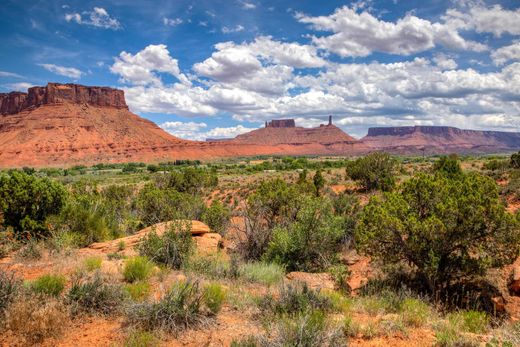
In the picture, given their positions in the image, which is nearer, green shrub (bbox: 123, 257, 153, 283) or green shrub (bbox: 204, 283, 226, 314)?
green shrub (bbox: 204, 283, 226, 314)

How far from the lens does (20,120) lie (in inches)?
4958

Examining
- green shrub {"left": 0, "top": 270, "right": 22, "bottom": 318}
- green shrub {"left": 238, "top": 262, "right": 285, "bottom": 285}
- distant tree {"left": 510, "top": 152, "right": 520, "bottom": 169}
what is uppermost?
distant tree {"left": 510, "top": 152, "right": 520, "bottom": 169}

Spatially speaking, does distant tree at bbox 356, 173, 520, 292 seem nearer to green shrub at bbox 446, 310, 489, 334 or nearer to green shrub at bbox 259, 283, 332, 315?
green shrub at bbox 446, 310, 489, 334

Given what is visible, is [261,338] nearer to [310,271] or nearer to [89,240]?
[310,271]

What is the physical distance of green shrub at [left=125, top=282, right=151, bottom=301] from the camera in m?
5.72

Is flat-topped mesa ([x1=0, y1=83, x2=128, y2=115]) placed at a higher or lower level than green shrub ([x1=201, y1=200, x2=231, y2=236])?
higher

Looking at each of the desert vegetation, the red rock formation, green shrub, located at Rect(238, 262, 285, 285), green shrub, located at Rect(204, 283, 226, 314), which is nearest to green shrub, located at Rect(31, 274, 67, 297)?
the desert vegetation

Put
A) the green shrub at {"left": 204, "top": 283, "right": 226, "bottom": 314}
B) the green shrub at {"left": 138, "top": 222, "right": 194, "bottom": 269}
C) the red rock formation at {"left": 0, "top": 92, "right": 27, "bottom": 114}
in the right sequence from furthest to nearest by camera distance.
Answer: the red rock formation at {"left": 0, "top": 92, "right": 27, "bottom": 114}, the green shrub at {"left": 138, "top": 222, "right": 194, "bottom": 269}, the green shrub at {"left": 204, "top": 283, "right": 226, "bottom": 314}

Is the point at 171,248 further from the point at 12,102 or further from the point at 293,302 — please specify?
the point at 12,102

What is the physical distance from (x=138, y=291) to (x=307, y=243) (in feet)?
19.3

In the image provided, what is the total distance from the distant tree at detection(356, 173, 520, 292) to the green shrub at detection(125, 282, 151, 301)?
507 centimetres

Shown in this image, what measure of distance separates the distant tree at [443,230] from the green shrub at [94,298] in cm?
562

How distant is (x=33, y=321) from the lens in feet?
14.9

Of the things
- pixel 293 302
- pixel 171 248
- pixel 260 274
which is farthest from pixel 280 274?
pixel 171 248
